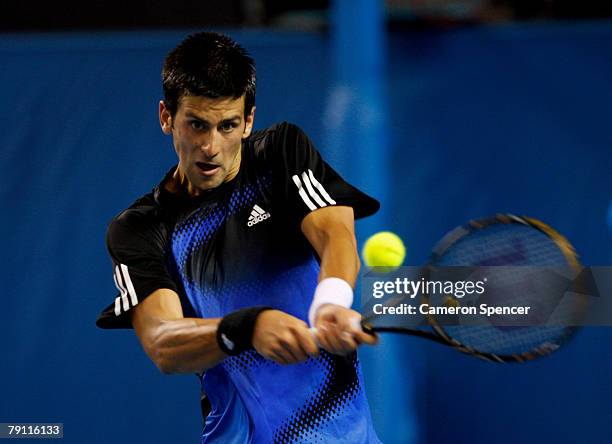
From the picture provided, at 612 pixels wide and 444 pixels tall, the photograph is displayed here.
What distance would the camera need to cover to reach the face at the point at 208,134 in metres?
2.29

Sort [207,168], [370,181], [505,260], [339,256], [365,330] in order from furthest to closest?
[370,181]
[505,260]
[207,168]
[339,256]
[365,330]

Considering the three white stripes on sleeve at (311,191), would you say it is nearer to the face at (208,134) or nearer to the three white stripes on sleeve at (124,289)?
the face at (208,134)

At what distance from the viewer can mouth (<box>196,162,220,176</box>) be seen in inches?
92.6

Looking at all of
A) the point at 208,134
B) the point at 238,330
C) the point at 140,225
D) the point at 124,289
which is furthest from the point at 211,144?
the point at 238,330

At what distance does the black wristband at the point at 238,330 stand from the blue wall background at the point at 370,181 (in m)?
1.37

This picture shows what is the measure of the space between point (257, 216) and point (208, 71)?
0.34m

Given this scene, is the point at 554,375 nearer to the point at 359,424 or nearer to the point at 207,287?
the point at 359,424

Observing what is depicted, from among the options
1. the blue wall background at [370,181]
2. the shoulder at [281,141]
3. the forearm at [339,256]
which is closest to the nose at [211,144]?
the shoulder at [281,141]

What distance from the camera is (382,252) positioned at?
318 centimetres

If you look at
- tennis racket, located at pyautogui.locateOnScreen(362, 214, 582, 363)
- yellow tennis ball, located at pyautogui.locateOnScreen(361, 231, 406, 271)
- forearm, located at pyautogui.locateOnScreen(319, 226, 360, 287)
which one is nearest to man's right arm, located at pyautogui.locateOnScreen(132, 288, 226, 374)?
forearm, located at pyautogui.locateOnScreen(319, 226, 360, 287)

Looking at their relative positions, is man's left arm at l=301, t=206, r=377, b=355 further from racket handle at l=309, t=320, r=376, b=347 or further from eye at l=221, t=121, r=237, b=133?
eye at l=221, t=121, r=237, b=133

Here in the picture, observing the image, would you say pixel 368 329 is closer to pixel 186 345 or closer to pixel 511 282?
pixel 186 345

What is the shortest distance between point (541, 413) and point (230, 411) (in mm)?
1365

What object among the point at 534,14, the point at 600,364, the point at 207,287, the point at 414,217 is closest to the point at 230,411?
the point at 207,287
